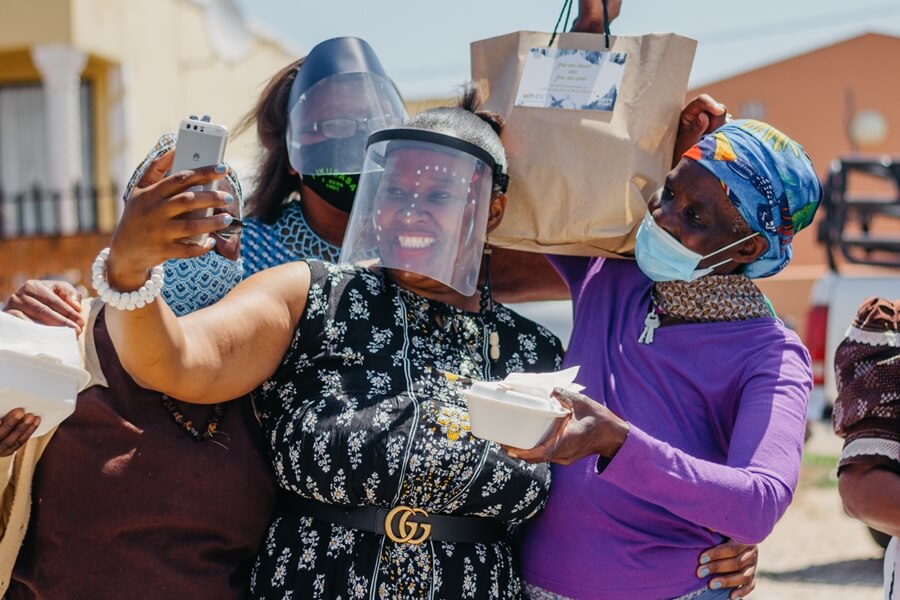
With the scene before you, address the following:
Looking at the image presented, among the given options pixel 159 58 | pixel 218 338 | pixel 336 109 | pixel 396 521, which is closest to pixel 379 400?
pixel 396 521

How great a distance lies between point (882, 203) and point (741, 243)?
6.83 metres

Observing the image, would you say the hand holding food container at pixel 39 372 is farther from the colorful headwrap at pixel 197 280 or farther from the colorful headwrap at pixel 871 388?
the colorful headwrap at pixel 871 388

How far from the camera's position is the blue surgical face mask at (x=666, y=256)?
2215 millimetres

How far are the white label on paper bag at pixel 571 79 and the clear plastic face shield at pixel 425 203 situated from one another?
0.25m

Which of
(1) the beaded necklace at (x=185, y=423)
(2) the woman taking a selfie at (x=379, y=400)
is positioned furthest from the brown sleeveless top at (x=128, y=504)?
(2) the woman taking a selfie at (x=379, y=400)

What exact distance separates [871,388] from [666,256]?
0.53m

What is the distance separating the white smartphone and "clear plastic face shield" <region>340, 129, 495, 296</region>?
0.75 m

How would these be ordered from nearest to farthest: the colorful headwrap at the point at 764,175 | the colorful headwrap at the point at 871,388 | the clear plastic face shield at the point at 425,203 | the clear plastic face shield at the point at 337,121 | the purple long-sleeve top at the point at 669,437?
1. the colorful headwrap at the point at 871,388
2. the purple long-sleeve top at the point at 669,437
3. the colorful headwrap at the point at 764,175
4. the clear plastic face shield at the point at 425,203
5. the clear plastic face shield at the point at 337,121

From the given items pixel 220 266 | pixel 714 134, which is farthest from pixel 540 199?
pixel 220 266

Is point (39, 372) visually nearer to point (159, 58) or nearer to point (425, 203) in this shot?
point (425, 203)

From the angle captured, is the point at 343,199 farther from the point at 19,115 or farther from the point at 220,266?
the point at 19,115

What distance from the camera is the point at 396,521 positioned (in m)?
2.10

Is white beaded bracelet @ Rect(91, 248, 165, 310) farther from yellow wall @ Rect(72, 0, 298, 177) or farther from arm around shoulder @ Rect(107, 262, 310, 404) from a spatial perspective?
yellow wall @ Rect(72, 0, 298, 177)

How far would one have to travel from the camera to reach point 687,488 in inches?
74.9
